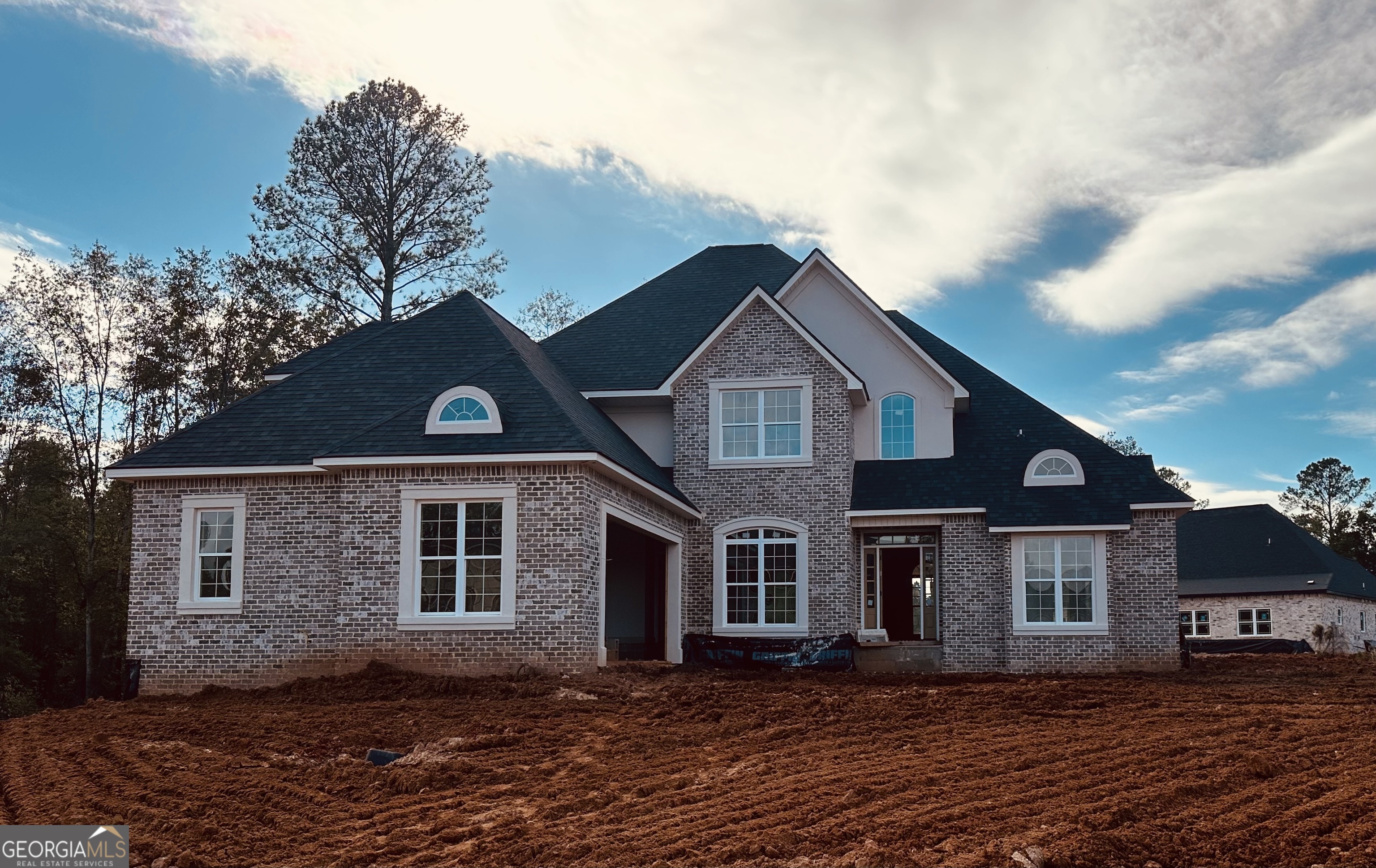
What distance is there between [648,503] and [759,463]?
10.8ft

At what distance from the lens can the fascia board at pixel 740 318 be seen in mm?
23391

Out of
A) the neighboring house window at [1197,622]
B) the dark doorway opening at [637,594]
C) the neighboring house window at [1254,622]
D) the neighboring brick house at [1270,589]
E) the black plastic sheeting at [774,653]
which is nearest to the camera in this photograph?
the black plastic sheeting at [774,653]

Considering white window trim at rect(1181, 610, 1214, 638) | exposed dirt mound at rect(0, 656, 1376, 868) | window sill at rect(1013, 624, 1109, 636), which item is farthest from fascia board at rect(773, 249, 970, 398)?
white window trim at rect(1181, 610, 1214, 638)

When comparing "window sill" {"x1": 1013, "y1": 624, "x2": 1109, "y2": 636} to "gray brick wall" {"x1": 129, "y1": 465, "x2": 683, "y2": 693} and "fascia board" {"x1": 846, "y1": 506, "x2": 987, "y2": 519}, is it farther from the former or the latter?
"gray brick wall" {"x1": 129, "y1": 465, "x2": 683, "y2": 693}

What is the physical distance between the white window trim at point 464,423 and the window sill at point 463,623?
2808mm

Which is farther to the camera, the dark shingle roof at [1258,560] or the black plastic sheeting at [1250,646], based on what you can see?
the dark shingle roof at [1258,560]

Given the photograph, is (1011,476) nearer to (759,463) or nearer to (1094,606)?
(1094,606)

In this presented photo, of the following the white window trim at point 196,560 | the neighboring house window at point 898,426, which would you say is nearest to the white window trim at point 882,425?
the neighboring house window at point 898,426

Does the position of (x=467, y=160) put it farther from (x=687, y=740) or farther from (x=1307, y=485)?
(x=1307, y=485)

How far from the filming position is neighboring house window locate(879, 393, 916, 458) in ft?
82.5

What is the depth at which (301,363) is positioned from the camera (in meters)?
24.5

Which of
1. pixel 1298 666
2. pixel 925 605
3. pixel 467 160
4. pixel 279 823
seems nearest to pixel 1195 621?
pixel 1298 666

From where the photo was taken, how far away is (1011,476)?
2391cm

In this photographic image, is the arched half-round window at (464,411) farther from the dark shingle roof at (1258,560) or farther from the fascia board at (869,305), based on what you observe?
the dark shingle roof at (1258,560)
